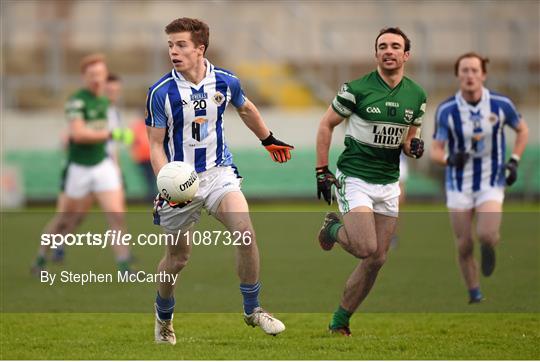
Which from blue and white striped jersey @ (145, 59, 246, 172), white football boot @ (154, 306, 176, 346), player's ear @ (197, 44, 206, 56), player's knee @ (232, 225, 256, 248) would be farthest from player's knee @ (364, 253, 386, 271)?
player's ear @ (197, 44, 206, 56)

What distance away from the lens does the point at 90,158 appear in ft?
41.8

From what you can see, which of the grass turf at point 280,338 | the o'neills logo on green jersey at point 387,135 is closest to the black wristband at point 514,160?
the grass turf at point 280,338

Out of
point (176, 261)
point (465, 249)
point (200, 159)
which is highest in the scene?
point (200, 159)

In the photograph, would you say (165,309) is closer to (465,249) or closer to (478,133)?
(465,249)

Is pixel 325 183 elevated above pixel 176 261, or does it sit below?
above

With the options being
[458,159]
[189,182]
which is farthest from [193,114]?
[458,159]

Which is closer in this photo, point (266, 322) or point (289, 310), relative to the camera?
point (266, 322)

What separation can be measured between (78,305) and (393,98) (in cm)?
357

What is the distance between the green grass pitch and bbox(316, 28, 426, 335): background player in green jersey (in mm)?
606

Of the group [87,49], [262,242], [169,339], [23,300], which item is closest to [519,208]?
[262,242]

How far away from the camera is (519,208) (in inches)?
936

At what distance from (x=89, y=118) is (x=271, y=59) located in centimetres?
1565

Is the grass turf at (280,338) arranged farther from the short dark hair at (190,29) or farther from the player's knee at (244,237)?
the short dark hair at (190,29)

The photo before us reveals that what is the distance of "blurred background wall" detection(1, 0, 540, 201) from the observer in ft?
87.2
